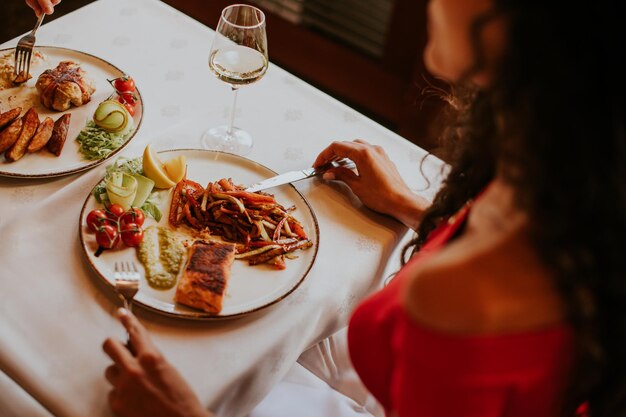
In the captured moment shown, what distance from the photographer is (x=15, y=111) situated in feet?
4.82

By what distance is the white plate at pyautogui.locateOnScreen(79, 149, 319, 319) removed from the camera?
1177mm

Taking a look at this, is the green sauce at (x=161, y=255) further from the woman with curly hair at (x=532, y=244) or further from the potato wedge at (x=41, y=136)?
the woman with curly hair at (x=532, y=244)

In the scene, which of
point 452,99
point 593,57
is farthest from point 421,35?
point 593,57

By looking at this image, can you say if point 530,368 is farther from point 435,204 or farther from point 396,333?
point 435,204

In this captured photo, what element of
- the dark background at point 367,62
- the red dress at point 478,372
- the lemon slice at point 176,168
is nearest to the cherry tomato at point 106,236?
the lemon slice at point 176,168

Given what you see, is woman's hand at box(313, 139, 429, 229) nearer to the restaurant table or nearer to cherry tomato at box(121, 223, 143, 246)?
the restaurant table

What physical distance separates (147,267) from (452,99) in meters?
0.75

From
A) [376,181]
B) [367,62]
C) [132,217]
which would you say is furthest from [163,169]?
[367,62]

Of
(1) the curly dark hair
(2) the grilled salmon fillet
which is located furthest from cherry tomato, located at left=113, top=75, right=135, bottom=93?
(1) the curly dark hair

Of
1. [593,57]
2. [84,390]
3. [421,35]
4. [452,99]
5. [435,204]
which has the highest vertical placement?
[593,57]

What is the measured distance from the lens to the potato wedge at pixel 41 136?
1.40m

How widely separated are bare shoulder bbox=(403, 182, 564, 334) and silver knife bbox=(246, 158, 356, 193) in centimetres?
74

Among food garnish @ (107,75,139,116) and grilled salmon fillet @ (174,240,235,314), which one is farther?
food garnish @ (107,75,139,116)

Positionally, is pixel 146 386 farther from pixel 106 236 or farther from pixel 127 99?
pixel 127 99
